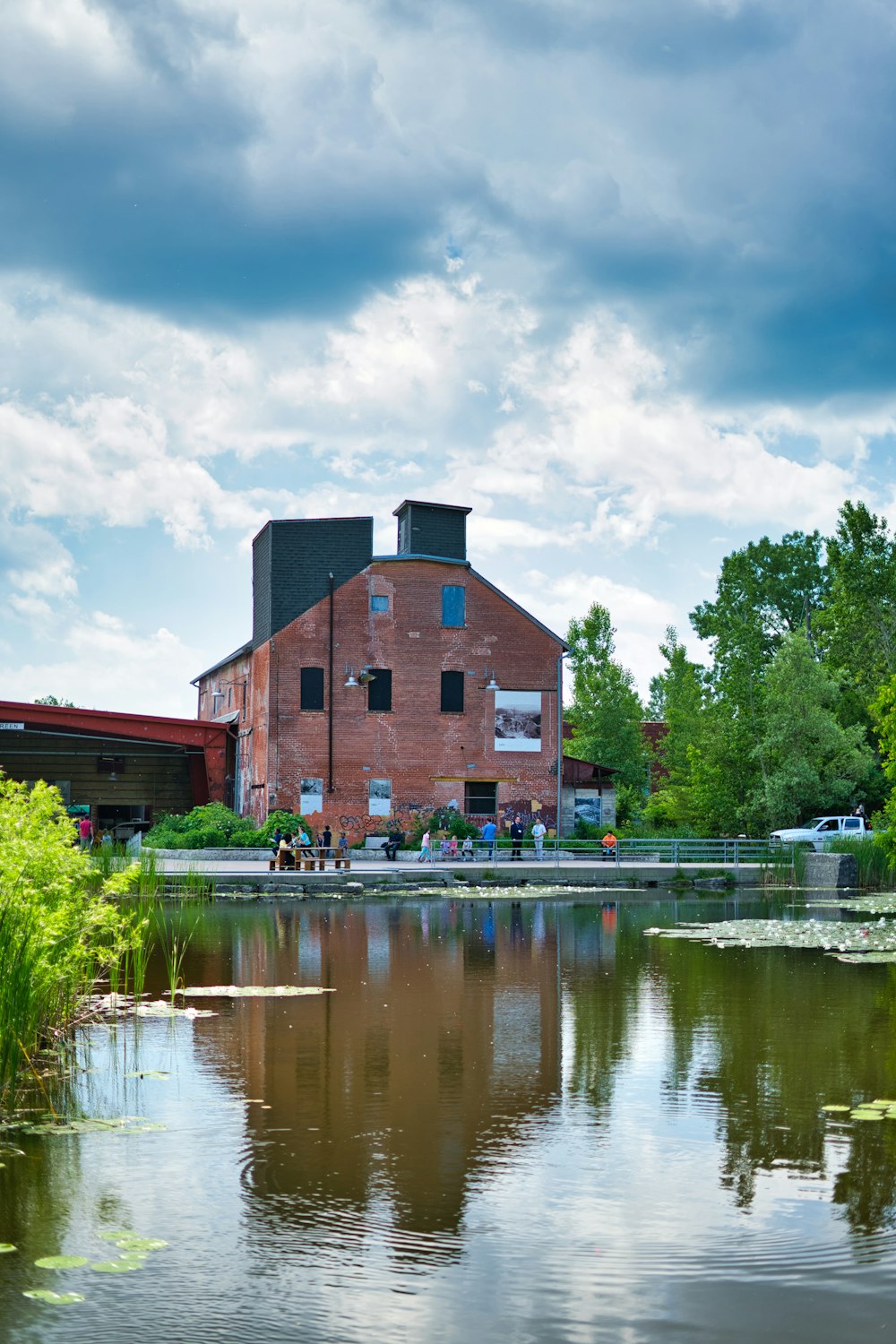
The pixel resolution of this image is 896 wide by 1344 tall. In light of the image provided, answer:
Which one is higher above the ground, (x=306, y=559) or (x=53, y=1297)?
(x=306, y=559)

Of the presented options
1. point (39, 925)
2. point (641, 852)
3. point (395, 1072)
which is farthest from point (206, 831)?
point (39, 925)

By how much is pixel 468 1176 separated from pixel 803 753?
43319 mm

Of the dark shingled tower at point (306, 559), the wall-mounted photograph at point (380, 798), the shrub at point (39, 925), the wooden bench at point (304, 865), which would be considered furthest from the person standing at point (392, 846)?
the shrub at point (39, 925)

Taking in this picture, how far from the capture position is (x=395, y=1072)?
10.9 metres

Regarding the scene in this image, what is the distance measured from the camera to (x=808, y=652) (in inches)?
2074

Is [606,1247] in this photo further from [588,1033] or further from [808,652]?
[808,652]

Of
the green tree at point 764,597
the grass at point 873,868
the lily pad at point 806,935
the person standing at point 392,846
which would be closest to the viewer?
the lily pad at point 806,935

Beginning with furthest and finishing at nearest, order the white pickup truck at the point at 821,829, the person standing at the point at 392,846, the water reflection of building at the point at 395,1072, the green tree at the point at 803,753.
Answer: the green tree at the point at 803,753, the white pickup truck at the point at 821,829, the person standing at the point at 392,846, the water reflection of building at the point at 395,1072

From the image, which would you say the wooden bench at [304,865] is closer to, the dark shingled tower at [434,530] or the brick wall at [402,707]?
the brick wall at [402,707]

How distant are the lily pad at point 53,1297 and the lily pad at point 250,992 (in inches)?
357

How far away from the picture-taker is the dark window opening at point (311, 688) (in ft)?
156

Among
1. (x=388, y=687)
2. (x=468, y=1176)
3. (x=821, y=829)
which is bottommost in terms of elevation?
(x=468, y=1176)

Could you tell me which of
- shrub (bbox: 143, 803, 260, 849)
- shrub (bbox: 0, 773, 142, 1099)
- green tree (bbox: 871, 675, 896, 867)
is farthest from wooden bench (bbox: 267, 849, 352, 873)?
shrub (bbox: 0, 773, 142, 1099)

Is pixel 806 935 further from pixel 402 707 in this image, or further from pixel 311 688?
pixel 311 688
